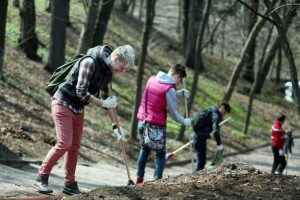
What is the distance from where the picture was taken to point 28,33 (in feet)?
69.6

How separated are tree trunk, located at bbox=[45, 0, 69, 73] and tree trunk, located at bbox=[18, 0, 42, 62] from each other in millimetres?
1179

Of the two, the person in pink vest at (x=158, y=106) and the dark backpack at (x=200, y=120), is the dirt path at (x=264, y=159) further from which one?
the person in pink vest at (x=158, y=106)

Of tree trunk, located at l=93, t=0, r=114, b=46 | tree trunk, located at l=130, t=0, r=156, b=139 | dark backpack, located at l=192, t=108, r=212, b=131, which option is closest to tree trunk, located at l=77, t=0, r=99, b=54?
tree trunk, located at l=130, t=0, r=156, b=139

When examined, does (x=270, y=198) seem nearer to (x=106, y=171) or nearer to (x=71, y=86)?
(x=71, y=86)

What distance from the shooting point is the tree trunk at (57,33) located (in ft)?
64.4

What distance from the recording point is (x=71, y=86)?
24.3 ft

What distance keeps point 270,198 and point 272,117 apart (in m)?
25.8

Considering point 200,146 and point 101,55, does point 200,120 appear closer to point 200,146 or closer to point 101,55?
point 200,146

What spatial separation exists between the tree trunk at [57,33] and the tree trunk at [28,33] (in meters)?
1.18

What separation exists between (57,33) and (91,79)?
12.9 meters

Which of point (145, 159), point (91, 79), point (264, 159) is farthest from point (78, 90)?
point (264, 159)

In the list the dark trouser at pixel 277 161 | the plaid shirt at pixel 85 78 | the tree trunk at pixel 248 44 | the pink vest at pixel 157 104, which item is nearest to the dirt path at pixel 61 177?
the plaid shirt at pixel 85 78

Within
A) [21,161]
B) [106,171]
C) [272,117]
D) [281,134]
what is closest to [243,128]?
[272,117]

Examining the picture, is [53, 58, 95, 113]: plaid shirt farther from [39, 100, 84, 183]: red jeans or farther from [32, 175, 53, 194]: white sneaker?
[32, 175, 53, 194]: white sneaker
